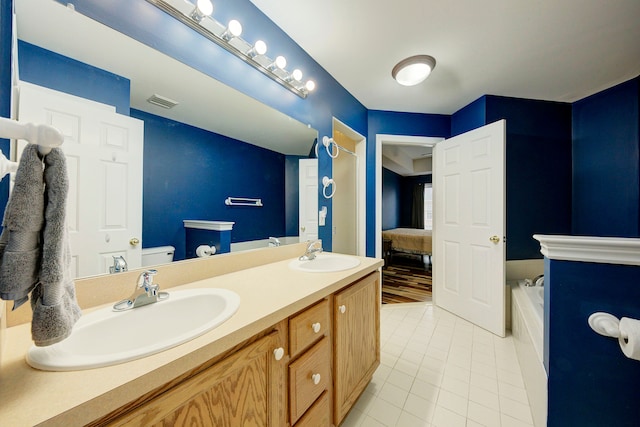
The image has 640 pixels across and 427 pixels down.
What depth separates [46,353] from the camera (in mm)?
490

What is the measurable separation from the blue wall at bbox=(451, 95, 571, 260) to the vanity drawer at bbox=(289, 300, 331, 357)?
2419mm

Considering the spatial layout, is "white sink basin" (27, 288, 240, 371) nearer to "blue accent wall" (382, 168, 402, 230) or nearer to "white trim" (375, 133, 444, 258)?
"white trim" (375, 133, 444, 258)

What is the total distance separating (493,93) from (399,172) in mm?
4152

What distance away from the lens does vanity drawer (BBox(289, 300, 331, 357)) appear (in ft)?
2.72

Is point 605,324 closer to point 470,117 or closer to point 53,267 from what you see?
point 53,267

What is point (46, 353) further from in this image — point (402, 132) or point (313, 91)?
point (402, 132)

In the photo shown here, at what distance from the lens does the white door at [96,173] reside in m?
0.72

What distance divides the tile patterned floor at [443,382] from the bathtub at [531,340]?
79mm

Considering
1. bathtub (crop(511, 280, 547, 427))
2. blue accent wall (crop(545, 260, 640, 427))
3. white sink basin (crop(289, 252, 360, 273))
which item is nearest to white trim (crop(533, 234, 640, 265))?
blue accent wall (crop(545, 260, 640, 427))

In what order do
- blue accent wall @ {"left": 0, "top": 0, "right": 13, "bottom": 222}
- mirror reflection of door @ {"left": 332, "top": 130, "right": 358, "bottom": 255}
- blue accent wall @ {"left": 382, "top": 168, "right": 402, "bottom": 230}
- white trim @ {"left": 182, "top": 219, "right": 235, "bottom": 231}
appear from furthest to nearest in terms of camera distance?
blue accent wall @ {"left": 382, "top": 168, "right": 402, "bottom": 230}
mirror reflection of door @ {"left": 332, "top": 130, "right": 358, "bottom": 255}
white trim @ {"left": 182, "top": 219, "right": 235, "bottom": 231}
blue accent wall @ {"left": 0, "top": 0, "right": 13, "bottom": 222}

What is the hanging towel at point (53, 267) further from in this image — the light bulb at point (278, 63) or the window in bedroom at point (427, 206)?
the window in bedroom at point (427, 206)

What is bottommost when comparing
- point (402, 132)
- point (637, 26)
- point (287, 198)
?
point (287, 198)

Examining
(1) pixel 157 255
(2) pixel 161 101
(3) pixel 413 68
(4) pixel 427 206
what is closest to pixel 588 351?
(1) pixel 157 255

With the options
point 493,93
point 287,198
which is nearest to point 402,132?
point 493,93
